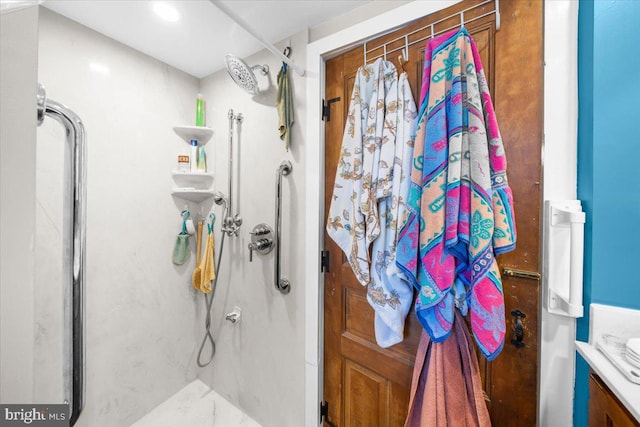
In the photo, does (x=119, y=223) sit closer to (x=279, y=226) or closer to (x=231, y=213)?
(x=231, y=213)

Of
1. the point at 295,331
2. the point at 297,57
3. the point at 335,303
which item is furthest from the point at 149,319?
the point at 297,57

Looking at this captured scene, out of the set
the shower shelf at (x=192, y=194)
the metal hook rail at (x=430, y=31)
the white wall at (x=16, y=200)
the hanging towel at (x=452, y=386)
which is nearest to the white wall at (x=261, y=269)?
the shower shelf at (x=192, y=194)

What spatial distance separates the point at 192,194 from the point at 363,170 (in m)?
1.28

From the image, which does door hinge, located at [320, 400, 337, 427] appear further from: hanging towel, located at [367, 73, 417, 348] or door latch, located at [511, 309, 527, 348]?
door latch, located at [511, 309, 527, 348]

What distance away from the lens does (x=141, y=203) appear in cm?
150

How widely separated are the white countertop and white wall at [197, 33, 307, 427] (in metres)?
1.08

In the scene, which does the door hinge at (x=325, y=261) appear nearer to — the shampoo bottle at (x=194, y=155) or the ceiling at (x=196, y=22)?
the shampoo bottle at (x=194, y=155)

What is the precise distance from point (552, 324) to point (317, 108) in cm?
129

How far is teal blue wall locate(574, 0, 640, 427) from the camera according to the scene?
26.5 inches

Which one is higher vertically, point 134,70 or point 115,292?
point 134,70

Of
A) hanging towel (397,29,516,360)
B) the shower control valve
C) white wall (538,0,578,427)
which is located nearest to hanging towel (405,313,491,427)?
hanging towel (397,29,516,360)

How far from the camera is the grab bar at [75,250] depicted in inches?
16.4

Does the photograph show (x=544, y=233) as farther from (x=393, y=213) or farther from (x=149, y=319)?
(x=149, y=319)

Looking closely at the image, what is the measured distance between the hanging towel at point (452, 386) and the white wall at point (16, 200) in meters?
1.00
